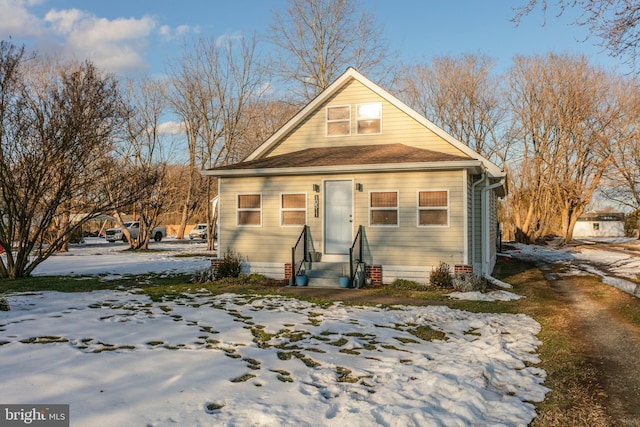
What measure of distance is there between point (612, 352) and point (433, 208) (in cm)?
626

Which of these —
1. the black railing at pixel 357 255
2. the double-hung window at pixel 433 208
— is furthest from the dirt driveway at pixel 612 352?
the black railing at pixel 357 255

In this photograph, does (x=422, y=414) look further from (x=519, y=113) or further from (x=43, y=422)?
(x=519, y=113)

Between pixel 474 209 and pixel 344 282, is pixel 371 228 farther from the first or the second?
pixel 474 209

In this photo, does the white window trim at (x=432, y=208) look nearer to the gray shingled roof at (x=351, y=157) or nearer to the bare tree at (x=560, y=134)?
the gray shingled roof at (x=351, y=157)

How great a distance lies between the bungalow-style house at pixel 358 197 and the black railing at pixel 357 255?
0.09 ft

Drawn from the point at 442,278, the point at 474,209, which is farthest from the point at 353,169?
Answer: the point at 474,209

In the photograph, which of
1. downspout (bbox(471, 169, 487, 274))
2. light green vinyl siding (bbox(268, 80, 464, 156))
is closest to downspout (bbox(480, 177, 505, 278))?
downspout (bbox(471, 169, 487, 274))

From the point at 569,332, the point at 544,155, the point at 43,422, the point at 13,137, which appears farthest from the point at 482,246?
the point at 544,155

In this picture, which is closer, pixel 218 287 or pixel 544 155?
pixel 218 287

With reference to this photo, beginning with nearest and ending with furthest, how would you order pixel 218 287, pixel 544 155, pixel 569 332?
pixel 569 332, pixel 218 287, pixel 544 155

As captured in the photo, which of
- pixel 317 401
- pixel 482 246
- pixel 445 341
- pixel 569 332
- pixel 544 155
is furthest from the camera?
pixel 544 155

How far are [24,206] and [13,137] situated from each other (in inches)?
74.0

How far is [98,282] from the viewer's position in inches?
479

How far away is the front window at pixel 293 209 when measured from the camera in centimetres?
1294
